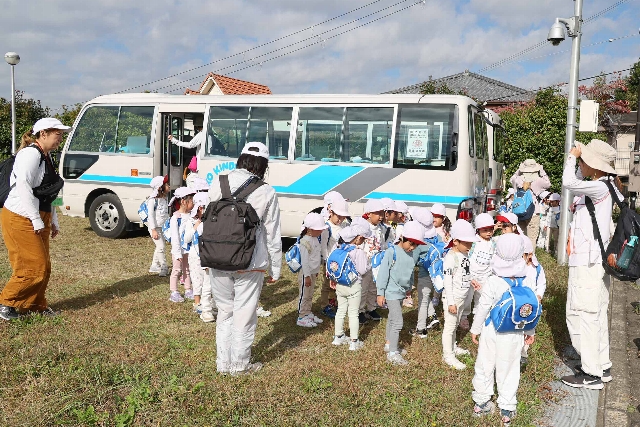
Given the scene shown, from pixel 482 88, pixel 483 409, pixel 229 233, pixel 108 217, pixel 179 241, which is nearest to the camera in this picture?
pixel 483 409

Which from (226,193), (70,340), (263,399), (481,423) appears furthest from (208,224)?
(481,423)

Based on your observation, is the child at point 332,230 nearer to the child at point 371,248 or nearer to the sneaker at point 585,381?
the child at point 371,248

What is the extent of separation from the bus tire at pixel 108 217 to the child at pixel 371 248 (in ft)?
21.8

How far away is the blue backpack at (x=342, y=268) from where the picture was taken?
5191mm

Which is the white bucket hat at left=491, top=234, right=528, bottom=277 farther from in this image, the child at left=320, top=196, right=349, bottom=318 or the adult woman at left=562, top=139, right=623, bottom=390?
the child at left=320, top=196, right=349, bottom=318

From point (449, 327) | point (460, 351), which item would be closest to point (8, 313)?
point (449, 327)

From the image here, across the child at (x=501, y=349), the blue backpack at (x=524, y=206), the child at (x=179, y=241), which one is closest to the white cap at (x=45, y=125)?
the child at (x=179, y=241)

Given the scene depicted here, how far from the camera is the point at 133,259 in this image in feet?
30.9

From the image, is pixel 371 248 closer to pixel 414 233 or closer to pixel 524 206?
pixel 414 233

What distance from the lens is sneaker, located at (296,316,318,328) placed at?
6.05 metres

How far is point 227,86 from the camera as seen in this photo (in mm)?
27203

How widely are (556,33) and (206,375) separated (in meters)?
8.52

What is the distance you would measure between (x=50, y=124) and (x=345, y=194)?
4.99 m

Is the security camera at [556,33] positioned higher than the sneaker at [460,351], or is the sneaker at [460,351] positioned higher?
the security camera at [556,33]
